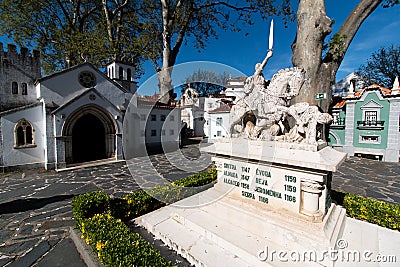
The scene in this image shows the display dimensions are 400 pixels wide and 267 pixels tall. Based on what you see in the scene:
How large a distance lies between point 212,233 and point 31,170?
40.6ft

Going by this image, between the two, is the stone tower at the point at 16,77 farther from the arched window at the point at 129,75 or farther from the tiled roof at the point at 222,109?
the tiled roof at the point at 222,109

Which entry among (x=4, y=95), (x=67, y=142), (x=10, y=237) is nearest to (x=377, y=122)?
(x=10, y=237)

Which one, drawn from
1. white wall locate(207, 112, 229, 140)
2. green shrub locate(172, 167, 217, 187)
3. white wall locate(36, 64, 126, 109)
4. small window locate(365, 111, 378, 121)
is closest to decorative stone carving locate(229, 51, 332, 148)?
green shrub locate(172, 167, 217, 187)

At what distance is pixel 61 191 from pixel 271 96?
902cm

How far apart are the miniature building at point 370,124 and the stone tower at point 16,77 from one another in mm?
26572

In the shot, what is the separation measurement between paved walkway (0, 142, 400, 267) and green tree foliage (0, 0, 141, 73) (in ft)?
38.1

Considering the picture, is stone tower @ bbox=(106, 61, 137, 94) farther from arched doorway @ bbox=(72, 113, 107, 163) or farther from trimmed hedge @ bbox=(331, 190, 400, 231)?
trimmed hedge @ bbox=(331, 190, 400, 231)

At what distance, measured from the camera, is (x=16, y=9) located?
16734 mm

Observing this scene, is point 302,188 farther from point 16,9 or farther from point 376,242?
point 16,9

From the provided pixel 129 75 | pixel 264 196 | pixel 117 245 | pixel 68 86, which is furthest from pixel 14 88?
pixel 264 196

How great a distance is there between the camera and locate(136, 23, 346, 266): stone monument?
3.67m

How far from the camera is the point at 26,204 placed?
6.66 meters

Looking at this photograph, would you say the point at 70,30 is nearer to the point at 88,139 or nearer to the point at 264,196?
the point at 88,139

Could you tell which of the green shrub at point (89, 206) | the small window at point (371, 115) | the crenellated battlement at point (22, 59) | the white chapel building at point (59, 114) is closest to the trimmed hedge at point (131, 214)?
the green shrub at point (89, 206)
